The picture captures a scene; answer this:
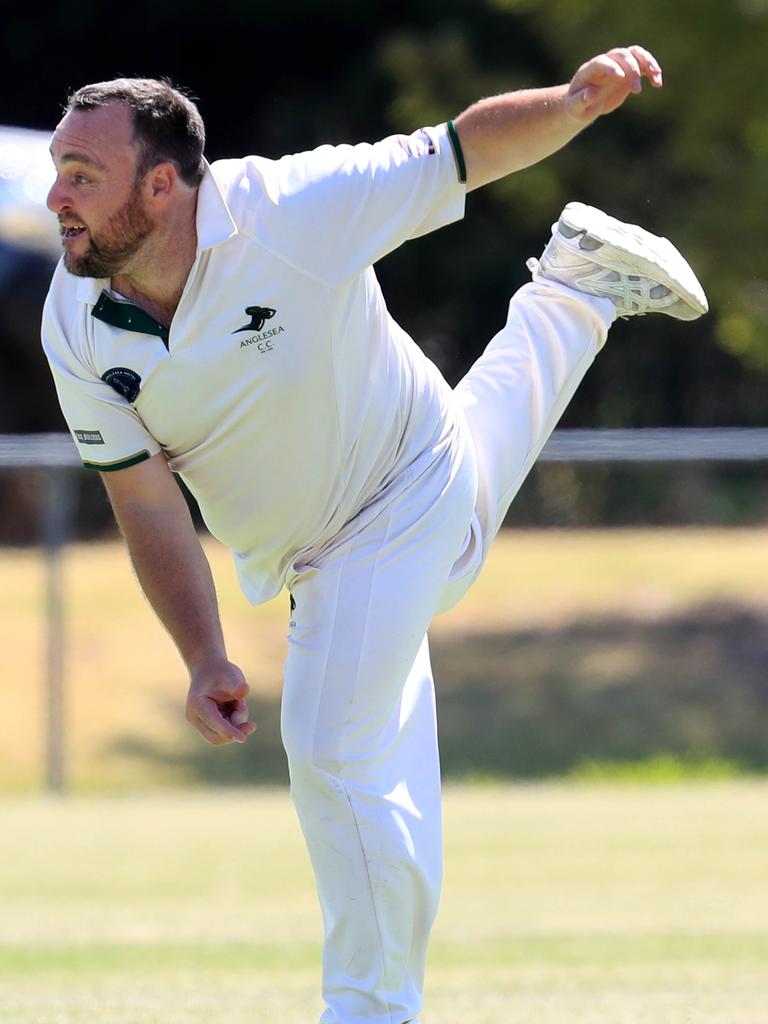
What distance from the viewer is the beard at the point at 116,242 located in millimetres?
4309

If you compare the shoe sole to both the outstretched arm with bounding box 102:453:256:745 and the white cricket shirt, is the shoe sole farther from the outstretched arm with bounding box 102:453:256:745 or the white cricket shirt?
the outstretched arm with bounding box 102:453:256:745

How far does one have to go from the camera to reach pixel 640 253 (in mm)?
5383

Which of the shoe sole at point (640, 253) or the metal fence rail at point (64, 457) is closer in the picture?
the shoe sole at point (640, 253)

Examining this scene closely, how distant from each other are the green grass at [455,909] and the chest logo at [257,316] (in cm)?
214

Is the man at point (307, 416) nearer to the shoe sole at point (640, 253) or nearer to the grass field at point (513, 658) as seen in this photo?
the shoe sole at point (640, 253)

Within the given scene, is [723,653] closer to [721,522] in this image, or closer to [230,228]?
[721,522]

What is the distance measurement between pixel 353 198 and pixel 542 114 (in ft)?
1.66

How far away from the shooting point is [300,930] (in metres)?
7.60

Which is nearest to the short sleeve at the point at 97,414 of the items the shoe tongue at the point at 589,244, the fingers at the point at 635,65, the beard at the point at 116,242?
the beard at the point at 116,242

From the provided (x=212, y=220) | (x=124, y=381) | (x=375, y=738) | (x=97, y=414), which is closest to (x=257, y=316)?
(x=212, y=220)

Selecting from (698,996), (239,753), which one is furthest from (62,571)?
(698,996)

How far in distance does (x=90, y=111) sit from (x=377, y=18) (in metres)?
19.7

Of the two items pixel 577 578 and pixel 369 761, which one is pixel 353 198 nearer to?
pixel 369 761

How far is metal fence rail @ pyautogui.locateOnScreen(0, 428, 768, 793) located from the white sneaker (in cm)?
714
